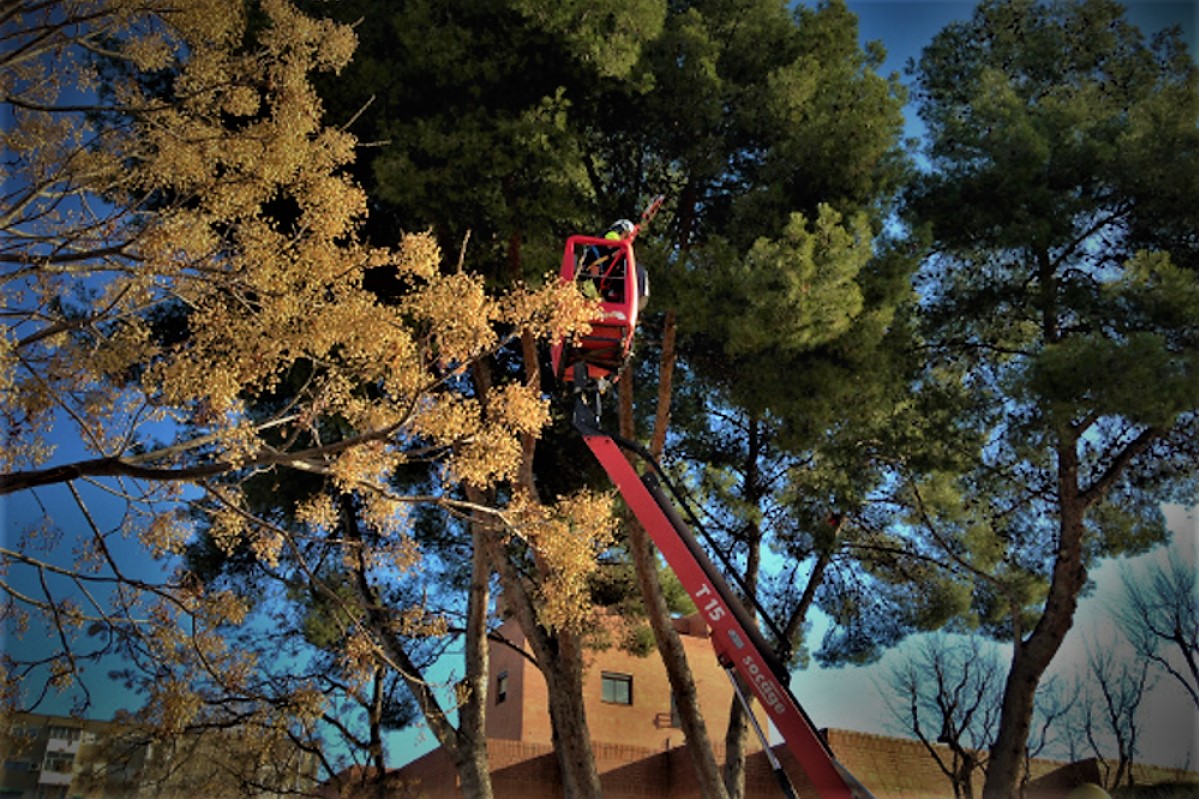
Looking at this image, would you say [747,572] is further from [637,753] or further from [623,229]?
[623,229]

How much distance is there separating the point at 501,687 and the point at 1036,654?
9.59 meters

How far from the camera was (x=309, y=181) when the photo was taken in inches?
242

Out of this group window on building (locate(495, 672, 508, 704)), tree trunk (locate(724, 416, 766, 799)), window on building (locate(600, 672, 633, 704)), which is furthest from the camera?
window on building (locate(495, 672, 508, 704))

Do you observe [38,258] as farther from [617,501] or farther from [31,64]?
[617,501]

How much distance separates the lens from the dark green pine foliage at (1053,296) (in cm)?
970

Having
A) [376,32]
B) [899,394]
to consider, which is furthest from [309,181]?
[899,394]

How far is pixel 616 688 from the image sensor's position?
55.4 feet

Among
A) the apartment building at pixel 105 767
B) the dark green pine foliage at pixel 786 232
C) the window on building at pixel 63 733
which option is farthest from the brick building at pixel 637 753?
the dark green pine foliage at pixel 786 232

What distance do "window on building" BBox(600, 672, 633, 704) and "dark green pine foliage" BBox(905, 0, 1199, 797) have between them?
6.37 metres


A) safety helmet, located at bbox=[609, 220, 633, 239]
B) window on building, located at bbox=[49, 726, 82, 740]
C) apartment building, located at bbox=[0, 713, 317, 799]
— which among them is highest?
safety helmet, located at bbox=[609, 220, 633, 239]

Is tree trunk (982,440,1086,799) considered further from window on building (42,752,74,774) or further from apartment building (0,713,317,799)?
window on building (42,752,74,774)

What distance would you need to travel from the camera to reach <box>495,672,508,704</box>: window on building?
16984 mm

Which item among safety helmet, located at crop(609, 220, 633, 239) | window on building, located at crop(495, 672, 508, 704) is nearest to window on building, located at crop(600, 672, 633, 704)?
window on building, located at crop(495, 672, 508, 704)

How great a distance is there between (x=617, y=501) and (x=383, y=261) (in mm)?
4845
